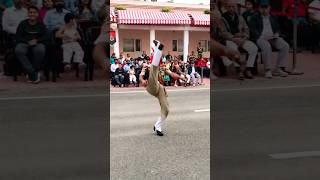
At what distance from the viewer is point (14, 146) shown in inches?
80.2

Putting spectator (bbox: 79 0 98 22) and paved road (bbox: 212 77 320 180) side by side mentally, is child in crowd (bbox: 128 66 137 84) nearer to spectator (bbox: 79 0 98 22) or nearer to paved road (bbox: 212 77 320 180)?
paved road (bbox: 212 77 320 180)

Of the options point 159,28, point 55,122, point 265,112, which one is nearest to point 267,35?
point 265,112

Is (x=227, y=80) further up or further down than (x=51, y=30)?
further down

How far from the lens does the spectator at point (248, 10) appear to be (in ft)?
4.24

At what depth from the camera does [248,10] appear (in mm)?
1303

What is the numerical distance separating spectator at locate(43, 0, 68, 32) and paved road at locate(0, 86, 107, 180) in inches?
8.7

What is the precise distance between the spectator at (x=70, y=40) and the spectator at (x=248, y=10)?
1.66 ft

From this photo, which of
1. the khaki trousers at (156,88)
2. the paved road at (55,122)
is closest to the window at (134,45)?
the khaki trousers at (156,88)

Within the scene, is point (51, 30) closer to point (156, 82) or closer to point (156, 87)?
point (156, 82)

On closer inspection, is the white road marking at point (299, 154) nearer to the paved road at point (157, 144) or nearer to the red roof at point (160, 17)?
the paved road at point (157, 144)

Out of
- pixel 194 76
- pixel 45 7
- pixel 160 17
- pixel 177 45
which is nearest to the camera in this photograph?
pixel 45 7

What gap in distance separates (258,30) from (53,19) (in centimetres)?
61

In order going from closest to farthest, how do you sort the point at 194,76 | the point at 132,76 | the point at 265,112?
the point at 265,112, the point at 194,76, the point at 132,76

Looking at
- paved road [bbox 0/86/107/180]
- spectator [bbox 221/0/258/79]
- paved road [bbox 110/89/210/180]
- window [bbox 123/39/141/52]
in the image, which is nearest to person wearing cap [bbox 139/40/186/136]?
paved road [bbox 110/89/210/180]
